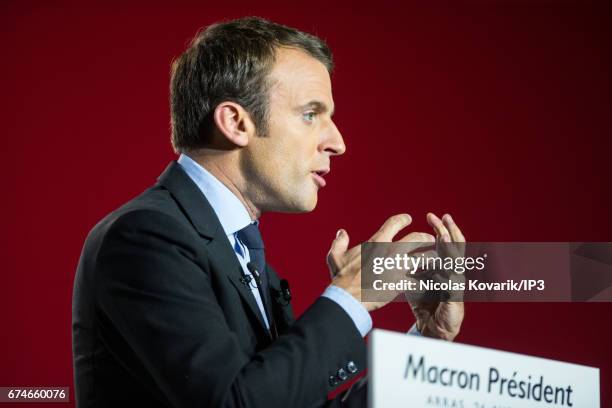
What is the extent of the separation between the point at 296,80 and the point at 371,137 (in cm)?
151

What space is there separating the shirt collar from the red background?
1.32 meters

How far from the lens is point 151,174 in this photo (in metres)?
2.97

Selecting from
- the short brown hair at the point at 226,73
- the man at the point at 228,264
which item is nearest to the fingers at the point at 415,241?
the man at the point at 228,264

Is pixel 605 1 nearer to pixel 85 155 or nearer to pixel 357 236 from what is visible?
pixel 357 236

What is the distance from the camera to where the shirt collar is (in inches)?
63.9

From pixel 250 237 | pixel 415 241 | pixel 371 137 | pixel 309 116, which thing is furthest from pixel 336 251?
pixel 371 137

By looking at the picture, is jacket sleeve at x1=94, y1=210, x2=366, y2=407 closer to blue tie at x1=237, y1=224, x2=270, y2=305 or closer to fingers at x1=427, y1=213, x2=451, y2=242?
blue tie at x1=237, y1=224, x2=270, y2=305

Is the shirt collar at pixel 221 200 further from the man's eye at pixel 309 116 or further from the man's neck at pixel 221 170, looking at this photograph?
the man's eye at pixel 309 116

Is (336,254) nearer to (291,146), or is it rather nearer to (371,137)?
(291,146)

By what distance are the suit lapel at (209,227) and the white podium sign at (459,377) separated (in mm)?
514

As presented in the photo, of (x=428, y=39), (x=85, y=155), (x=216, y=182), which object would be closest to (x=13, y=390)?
(x=85, y=155)

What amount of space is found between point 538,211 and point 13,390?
6.80 feet

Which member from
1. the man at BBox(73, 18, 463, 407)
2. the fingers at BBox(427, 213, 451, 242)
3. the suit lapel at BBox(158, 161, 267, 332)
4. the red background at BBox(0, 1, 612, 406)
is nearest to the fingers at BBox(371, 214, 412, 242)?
the man at BBox(73, 18, 463, 407)

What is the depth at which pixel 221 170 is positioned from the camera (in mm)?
1690
